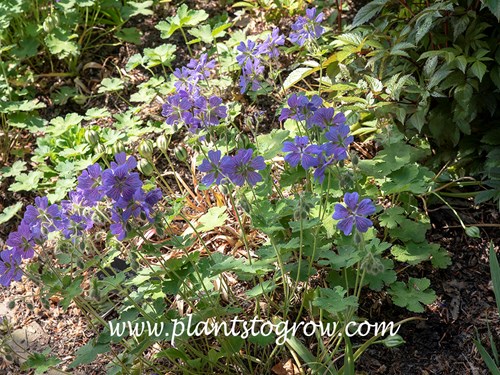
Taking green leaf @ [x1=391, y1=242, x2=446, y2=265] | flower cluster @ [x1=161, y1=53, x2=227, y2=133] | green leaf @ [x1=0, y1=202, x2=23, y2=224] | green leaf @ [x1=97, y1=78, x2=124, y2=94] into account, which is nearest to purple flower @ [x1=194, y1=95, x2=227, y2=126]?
flower cluster @ [x1=161, y1=53, x2=227, y2=133]

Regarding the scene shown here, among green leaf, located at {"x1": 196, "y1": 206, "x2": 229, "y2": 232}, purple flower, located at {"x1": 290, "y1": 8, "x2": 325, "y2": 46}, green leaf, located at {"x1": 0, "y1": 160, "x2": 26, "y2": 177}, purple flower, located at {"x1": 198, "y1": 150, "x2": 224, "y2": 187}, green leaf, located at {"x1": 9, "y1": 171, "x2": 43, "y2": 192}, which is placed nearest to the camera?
purple flower, located at {"x1": 198, "y1": 150, "x2": 224, "y2": 187}

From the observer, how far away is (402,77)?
2803 mm

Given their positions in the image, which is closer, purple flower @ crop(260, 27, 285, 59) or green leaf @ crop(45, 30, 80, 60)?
purple flower @ crop(260, 27, 285, 59)

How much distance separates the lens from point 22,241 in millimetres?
2133

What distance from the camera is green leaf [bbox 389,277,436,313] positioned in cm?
241

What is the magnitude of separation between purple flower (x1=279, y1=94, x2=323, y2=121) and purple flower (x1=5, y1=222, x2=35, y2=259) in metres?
0.89

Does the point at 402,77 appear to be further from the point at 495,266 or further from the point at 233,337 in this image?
the point at 233,337

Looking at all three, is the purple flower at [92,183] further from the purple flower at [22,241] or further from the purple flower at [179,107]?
the purple flower at [179,107]

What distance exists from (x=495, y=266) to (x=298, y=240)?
634 millimetres

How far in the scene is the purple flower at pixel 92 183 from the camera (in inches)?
81.6

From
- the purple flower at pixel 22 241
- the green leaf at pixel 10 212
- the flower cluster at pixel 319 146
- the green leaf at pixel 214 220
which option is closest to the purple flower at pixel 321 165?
the flower cluster at pixel 319 146

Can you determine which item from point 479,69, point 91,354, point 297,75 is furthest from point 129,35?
point 91,354

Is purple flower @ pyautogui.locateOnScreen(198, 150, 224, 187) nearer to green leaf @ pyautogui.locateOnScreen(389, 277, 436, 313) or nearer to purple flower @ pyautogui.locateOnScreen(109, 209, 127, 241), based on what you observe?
purple flower @ pyautogui.locateOnScreen(109, 209, 127, 241)

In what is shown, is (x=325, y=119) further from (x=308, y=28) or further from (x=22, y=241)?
(x=22, y=241)
